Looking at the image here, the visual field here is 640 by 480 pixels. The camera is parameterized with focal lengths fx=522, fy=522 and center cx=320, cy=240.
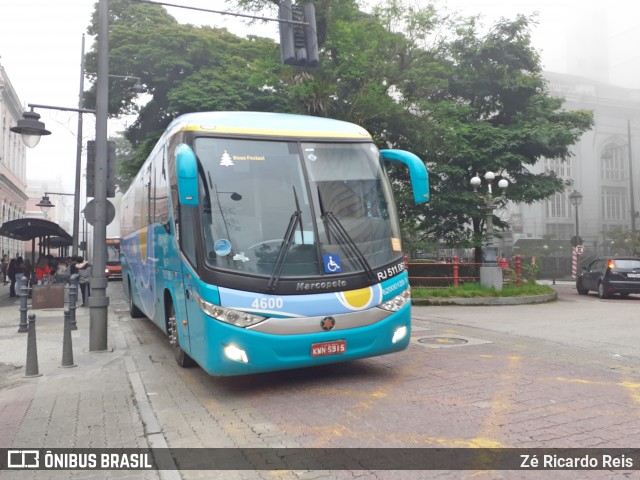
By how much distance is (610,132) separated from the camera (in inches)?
1950

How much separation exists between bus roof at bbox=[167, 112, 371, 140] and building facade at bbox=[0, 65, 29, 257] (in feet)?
127

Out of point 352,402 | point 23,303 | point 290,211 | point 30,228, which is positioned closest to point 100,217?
point 23,303

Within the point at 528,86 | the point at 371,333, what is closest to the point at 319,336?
the point at 371,333

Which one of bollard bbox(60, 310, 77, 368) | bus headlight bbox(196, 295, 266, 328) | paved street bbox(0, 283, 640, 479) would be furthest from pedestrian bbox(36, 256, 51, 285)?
bus headlight bbox(196, 295, 266, 328)

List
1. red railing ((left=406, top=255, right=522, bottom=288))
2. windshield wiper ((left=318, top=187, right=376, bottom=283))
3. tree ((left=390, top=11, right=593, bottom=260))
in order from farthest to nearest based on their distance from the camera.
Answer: tree ((left=390, top=11, right=593, bottom=260)) < red railing ((left=406, top=255, right=522, bottom=288)) < windshield wiper ((left=318, top=187, right=376, bottom=283))

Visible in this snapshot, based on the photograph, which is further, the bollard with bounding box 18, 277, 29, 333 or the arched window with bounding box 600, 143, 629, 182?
the arched window with bounding box 600, 143, 629, 182

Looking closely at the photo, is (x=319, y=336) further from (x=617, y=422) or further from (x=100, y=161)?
(x=100, y=161)

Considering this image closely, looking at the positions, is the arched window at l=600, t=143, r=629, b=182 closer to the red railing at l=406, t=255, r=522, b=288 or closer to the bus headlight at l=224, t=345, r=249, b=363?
the red railing at l=406, t=255, r=522, b=288

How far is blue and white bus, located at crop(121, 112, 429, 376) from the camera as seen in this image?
555 centimetres

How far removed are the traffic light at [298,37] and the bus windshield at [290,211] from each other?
3.57 meters

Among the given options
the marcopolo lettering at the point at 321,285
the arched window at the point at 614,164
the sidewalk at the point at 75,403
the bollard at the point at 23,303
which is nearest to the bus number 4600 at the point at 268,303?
the marcopolo lettering at the point at 321,285

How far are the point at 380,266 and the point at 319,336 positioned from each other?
1.16m

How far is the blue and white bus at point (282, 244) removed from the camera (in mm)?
5551

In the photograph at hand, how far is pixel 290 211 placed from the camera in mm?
5969
